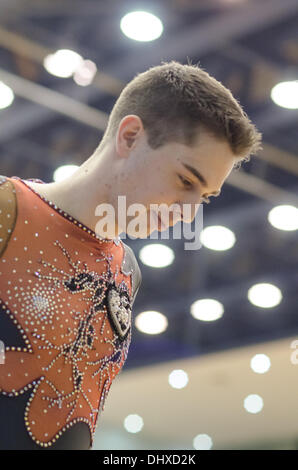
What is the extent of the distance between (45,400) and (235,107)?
527 mm

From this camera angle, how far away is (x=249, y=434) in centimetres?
748

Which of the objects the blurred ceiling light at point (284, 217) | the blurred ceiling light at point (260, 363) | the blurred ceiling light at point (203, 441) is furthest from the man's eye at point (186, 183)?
the blurred ceiling light at point (203, 441)

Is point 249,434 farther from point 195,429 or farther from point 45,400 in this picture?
point 45,400

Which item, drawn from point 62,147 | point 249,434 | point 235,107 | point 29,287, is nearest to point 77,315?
point 29,287

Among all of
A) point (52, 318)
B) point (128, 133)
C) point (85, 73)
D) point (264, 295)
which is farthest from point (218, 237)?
point (52, 318)

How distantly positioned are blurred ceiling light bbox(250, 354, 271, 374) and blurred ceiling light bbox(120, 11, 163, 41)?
353 centimetres

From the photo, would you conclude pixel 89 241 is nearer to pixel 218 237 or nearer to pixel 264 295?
pixel 218 237

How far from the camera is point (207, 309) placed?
214 inches

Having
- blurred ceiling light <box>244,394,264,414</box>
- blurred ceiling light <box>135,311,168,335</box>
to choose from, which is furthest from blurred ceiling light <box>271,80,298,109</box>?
blurred ceiling light <box>244,394,264,414</box>

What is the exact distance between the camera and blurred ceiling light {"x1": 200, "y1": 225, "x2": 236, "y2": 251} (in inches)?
174

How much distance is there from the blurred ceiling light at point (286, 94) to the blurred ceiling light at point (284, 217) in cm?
97

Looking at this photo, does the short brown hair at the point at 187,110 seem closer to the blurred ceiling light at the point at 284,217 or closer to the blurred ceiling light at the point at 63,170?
the blurred ceiling light at the point at 63,170

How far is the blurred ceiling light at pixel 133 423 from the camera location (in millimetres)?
7570

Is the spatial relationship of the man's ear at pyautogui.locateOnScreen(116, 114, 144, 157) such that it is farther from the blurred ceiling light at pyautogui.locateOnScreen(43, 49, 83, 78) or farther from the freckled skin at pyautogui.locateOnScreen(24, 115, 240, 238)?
the blurred ceiling light at pyautogui.locateOnScreen(43, 49, 83, 78)
